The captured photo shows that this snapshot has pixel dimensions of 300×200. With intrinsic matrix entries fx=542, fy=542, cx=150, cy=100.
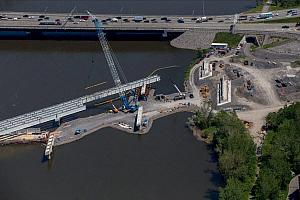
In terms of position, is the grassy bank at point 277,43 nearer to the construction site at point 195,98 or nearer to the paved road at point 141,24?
the construction site at point 195,98

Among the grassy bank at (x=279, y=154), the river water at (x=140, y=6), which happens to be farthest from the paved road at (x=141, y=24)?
the grassy bank at (x=279, y=154)

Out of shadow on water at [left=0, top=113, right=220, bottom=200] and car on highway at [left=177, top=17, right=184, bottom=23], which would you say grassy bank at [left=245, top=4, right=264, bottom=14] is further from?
shadow on water at [left=0, top=113, right=220, bottom=200]

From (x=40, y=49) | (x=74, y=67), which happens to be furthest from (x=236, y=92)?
(x=40, y=49)

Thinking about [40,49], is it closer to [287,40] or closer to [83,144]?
[83,144]

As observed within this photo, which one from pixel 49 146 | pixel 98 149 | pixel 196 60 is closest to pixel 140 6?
pixel 196 60

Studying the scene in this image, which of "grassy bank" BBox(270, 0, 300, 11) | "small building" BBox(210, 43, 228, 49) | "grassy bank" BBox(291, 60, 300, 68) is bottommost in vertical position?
"grassy bank" BBox(291, 60, 300, 68)

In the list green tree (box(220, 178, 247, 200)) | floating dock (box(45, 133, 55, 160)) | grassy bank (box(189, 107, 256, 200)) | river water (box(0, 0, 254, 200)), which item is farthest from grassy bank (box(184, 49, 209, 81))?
green tree (box(220, 178, 247, 200))

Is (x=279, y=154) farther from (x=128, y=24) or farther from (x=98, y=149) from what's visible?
(x=128, y=24)
